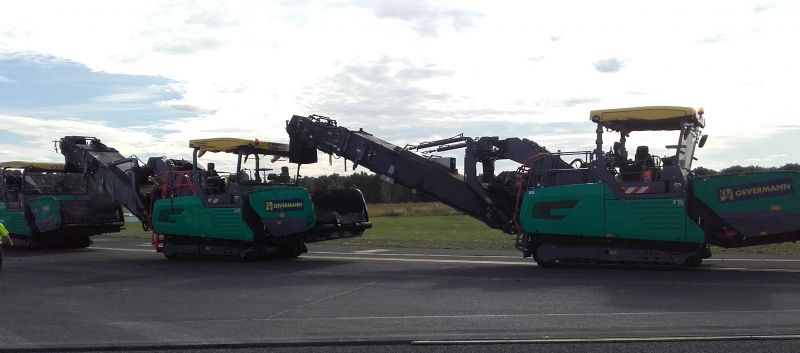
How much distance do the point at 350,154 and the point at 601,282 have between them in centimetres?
713

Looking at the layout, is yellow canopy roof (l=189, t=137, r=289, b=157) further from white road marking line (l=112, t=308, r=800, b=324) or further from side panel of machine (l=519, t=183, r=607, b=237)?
white road marking line (l=112, t=308, r=800, b=324)

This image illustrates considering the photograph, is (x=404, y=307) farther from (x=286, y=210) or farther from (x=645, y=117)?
(x=286, y=210)

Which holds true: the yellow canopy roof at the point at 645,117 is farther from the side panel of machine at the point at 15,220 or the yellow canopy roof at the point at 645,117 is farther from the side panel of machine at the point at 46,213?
the side panel of machine at the point at 15,220

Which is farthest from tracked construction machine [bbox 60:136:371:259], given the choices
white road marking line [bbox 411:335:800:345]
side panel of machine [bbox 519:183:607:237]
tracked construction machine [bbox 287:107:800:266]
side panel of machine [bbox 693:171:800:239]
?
white road marking line [bbox 411:335:800:345]

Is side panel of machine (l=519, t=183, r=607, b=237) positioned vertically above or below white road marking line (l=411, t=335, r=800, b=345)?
above

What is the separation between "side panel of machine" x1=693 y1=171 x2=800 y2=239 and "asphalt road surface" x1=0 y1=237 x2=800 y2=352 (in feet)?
2.60

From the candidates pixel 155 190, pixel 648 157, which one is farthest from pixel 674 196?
pixel 155 190

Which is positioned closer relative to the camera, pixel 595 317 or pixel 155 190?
pixel 595 317

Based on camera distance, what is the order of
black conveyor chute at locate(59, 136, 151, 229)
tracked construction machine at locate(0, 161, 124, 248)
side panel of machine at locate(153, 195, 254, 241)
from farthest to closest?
tracked construction machine at locate(0, 161, 124, 248) < black conveyor chute at locate(59, 136, 151, 229) < side panel of machine at locate(153, 195, 254, 241)

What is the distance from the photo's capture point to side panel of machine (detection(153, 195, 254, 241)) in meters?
16.4

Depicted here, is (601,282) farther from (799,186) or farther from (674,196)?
(799,186)

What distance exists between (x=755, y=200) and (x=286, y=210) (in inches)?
355

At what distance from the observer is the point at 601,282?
38.3 feet

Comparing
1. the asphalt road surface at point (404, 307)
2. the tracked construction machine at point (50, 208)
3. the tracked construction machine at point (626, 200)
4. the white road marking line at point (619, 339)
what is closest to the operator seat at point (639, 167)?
the tracked construction machine at point (626, 200)
